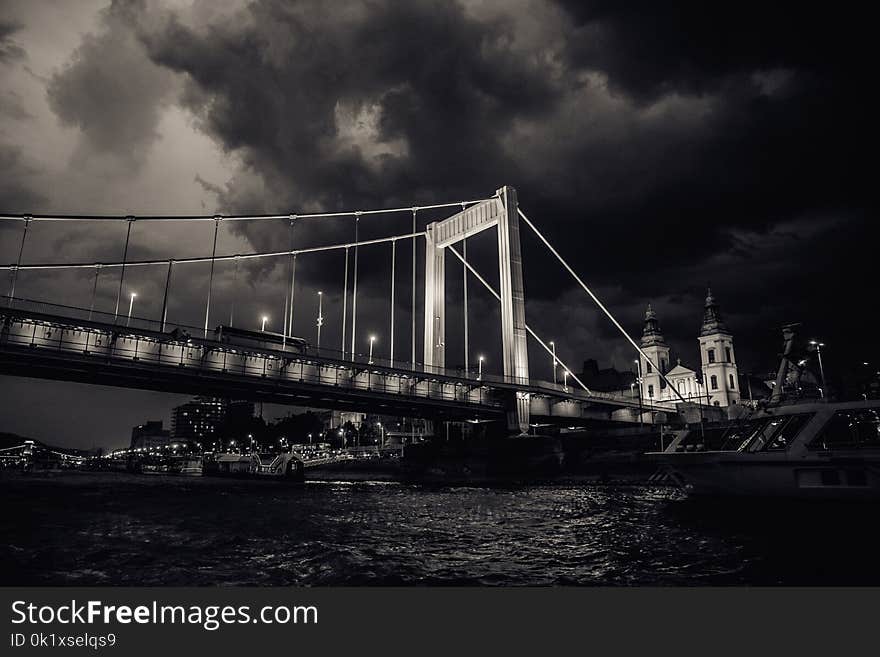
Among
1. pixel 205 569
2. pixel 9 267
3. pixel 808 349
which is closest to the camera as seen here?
pixel 205 569

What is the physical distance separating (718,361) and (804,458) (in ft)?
372

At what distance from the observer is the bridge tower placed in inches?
2068

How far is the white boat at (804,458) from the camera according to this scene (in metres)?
17.1

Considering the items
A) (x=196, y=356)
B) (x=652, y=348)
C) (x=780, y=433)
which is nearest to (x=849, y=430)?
(x=780, y=433)

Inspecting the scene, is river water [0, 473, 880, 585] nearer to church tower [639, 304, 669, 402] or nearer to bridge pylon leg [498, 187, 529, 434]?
bridge pylon leg [498, 187, 529, 434]

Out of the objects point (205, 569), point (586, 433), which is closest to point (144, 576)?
point (205, 569)

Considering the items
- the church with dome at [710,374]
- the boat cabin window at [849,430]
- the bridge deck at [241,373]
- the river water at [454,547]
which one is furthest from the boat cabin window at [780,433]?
the church with dome at [710,374]

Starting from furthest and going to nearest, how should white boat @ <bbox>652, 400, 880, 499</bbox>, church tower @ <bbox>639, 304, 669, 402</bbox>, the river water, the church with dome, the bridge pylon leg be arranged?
church tower @ <bbox>639, 304, 669, 402</bbox>, the church with dome, the bridge pylon leg, white boat @ <bbox>652, 400, 880, 499</bbox>, the river water

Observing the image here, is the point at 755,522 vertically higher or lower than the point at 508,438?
lower

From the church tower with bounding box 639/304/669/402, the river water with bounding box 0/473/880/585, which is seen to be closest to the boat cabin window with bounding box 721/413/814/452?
the river water with bounding box 0/473/880/585

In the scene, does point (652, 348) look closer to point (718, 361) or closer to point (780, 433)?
point (718, 361)
